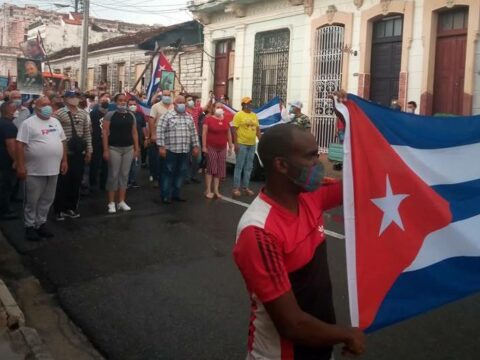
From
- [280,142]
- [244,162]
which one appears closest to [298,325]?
[280,142]

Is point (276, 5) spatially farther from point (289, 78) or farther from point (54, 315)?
point (54, 315)

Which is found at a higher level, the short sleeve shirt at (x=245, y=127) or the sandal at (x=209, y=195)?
the short sleeve shirt at (x=245, y=127)

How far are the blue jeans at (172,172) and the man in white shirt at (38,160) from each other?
257 centimetres

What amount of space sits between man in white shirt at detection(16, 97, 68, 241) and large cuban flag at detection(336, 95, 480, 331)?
509 centimetres

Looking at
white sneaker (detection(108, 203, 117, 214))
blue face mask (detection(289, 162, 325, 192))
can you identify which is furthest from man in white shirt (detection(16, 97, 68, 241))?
blue face mask (detection(289, 162, 325, 192))

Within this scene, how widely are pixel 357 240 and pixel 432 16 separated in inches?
487

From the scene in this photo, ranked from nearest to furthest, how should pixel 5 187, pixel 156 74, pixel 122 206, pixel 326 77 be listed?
pixel 5 187
pixel 122 206
pixel 156 74
pixel 326 77

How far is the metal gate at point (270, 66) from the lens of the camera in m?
18.2

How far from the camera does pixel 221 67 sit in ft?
70.4

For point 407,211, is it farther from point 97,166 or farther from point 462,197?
point 97,166

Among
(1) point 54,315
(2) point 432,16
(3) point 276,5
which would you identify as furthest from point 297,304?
(3) point 276,5

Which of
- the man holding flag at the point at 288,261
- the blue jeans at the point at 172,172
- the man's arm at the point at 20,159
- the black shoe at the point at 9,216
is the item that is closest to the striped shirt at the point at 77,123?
the man's arm at the point at 20,159

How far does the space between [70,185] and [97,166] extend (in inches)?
103

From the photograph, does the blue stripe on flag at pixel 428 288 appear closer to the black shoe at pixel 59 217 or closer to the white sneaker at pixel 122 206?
the black shoe at pixel 59 217
